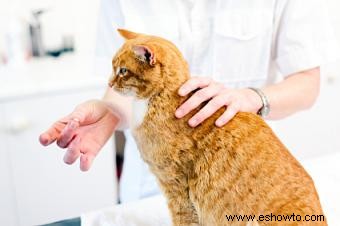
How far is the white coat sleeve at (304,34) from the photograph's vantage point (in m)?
0.99

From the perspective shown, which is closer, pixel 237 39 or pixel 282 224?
pixel 282 224

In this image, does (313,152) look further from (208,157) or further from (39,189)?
(208,157)

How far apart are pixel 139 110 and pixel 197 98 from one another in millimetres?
85

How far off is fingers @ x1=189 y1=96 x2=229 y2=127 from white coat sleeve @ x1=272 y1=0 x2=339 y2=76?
16.5 inches

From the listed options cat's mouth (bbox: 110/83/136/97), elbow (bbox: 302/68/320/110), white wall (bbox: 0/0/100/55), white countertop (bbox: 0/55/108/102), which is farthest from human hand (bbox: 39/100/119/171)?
white wall (bbox: 0/0/100/55)

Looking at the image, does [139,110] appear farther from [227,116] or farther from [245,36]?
[245,36]

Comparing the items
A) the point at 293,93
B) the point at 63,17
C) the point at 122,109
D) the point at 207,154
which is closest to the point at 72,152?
the point at 122,109

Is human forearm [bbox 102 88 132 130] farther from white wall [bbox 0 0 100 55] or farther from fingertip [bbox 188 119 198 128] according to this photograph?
white wall [bbox 0 0 100 55]

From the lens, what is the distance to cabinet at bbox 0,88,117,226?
1.51 metres

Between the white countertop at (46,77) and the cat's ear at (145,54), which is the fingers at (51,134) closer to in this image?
the cat's ear at (145,54)

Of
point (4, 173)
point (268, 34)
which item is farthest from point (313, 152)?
point (4, 173)

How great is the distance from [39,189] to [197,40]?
0.92m

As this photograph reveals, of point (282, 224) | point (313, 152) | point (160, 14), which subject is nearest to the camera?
point (282, 224)

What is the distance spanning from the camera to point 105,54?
1102 mm
